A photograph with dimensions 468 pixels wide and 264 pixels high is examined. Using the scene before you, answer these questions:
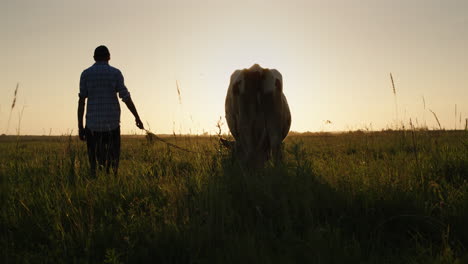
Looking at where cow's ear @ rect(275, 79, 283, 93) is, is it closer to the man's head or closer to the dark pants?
the dark pants

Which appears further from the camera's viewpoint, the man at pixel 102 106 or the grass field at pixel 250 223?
the man at pixel 102 106

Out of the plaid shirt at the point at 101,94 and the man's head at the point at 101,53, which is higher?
the man's head at the point at 101,53

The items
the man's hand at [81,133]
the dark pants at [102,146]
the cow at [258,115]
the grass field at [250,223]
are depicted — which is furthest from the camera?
the man's hand at [81,133]

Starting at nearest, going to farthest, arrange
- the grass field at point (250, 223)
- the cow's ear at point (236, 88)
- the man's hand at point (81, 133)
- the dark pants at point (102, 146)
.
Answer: the grass field at point (250, 223)
the cow's ear at point (236, 88)
the dark pants at point (102, 146)
the man's hand at point (81, 133)

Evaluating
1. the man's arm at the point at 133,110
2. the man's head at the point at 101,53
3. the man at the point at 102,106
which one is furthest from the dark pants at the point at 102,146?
the man's head at the point at 101,53

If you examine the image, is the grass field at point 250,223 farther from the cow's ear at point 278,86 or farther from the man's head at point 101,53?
the man's head at point 101,53

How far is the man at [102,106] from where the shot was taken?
5.37 metres

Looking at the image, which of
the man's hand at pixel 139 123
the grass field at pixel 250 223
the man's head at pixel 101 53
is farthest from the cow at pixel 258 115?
the man's head at pixel 101 53

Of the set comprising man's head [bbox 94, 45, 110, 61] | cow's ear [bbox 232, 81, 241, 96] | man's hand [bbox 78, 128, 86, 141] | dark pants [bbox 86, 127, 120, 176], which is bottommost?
dark pants [bbox 86, 127, 120, 176]

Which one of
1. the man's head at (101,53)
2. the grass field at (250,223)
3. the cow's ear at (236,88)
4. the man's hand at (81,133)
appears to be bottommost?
the grass field at (250,223)

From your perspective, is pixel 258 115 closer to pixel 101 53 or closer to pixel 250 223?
pixel 250 223

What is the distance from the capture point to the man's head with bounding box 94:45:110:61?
17.9ft

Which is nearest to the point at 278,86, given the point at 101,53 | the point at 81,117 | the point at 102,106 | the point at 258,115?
the point at 258,115

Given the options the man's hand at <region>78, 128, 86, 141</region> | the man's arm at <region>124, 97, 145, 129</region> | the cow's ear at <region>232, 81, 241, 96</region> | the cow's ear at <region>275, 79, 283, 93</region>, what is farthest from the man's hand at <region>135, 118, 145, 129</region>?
the cow's ear at <region>275, 79, 283, 93</region>
